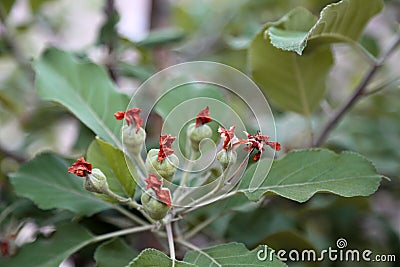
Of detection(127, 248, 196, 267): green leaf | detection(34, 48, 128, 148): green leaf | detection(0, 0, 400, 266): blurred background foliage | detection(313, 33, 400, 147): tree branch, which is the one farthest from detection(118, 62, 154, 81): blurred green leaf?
detection(127, 248, 196, 267): green leaf

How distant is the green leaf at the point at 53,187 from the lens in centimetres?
57

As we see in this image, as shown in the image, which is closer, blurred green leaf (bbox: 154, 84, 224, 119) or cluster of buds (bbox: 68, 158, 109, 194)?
cluster of buds (bbox: 68, 158, 109, 194)

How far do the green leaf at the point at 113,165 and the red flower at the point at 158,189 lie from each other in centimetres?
6

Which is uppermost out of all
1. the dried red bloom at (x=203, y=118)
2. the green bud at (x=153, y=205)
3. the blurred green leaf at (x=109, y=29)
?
the blurred green leaf at (x=109, y=29)

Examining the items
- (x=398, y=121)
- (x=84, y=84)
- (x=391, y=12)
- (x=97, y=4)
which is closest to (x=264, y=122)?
(x=84, y=84)

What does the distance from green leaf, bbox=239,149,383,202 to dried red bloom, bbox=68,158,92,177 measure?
0.49 ft

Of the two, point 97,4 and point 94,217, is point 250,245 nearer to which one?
point 94,217

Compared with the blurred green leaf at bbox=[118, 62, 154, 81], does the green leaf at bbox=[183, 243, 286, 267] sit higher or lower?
lower

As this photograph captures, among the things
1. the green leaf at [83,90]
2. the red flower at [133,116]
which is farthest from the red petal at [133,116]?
the green leaf at [83,90]

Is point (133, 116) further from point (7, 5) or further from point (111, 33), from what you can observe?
point (7, 5)

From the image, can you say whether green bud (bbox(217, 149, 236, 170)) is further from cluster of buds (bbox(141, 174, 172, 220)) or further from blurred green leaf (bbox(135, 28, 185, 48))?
blurred green leaf (bbox(135, 28, 185, 48))

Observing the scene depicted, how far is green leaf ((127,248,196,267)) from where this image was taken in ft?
1.33

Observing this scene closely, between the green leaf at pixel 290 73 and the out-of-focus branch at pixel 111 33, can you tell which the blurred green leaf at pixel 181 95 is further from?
the out-of-focus branch at pixel 111 33

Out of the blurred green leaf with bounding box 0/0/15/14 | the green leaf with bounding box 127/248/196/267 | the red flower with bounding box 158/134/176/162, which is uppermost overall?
the blurred green leaf with bounding box 0/0/15/14
